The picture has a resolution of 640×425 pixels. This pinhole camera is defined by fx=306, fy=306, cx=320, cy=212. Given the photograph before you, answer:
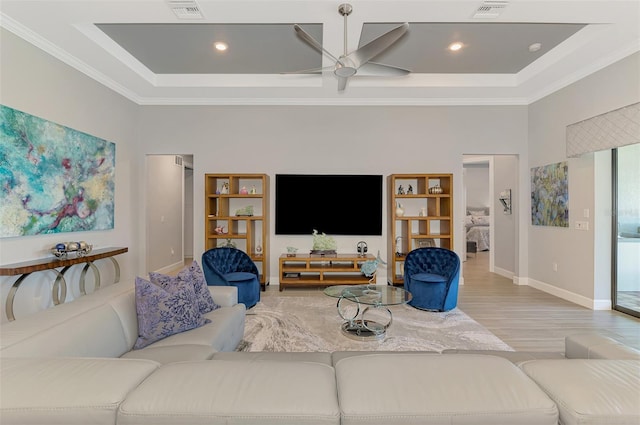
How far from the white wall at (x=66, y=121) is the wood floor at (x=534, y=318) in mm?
4969

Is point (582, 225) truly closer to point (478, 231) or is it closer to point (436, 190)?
point (436, 190)

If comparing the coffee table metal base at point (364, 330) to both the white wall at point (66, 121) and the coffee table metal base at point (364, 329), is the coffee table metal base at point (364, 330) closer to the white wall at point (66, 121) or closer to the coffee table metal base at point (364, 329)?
the coffee table metal base at point (364, 329)

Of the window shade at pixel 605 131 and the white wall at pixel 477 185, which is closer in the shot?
the window shade at pixel 605 131

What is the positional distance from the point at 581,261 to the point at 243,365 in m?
4.93

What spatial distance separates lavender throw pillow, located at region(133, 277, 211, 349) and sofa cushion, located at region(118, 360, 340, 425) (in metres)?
1.15

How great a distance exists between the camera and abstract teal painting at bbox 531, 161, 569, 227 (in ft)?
14.5

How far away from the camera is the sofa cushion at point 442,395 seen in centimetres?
87

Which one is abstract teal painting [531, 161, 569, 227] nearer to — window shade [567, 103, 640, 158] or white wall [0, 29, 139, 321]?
window shade [567, 103, 640, 158]

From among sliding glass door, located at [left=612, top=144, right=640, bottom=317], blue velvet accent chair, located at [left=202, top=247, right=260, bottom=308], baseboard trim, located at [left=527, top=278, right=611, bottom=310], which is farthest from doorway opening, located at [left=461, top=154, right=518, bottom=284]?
blue velvet accent chair, located at [left=202, top=247, right=260, bottom=308]

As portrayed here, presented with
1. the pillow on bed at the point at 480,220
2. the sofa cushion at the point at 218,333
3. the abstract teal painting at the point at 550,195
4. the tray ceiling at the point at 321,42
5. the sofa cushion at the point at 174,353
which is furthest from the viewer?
the pillow on bed at the point at 480,220

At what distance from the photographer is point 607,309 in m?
3.95

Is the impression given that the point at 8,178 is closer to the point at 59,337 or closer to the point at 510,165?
the point at 59,337

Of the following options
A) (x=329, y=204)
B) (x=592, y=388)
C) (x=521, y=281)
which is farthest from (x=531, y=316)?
(x=592, y=388)

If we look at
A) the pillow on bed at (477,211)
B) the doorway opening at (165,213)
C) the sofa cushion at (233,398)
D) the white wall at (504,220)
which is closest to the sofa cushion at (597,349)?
the sofa cushion at (233,398)
